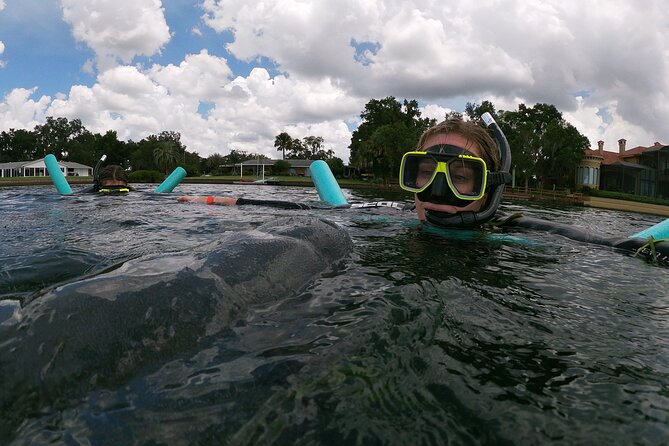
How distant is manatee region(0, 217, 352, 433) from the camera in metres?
1.07

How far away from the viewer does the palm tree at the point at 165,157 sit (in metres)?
85.2

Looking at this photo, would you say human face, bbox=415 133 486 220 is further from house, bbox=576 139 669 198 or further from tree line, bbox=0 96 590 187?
house, bbox=576 139 669 198

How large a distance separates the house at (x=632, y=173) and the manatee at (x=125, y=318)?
49.0 meters

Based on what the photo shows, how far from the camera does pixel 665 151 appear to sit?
41156 mm

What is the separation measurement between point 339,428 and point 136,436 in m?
0.48

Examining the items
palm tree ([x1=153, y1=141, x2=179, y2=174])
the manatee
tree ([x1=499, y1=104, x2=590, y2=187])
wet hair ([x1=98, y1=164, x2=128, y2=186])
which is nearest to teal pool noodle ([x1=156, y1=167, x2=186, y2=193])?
wet hair ([x1=98, y1=164, x2=128, y2=186])

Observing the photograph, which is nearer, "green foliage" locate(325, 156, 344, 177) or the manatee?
the manatee

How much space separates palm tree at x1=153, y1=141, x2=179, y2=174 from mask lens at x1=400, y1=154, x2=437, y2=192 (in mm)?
88363

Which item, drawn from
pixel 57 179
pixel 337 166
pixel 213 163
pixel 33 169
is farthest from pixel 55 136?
pixel 57 179

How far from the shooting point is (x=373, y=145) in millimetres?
51688

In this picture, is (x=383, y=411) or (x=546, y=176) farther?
(x=546, y=176)

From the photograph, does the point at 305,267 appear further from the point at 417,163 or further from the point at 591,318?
the point at 417,163

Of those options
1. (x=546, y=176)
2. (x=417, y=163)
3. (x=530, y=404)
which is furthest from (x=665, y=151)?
(x=530, y=404)

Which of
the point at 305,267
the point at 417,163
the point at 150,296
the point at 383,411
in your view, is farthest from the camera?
the point at 417,163
